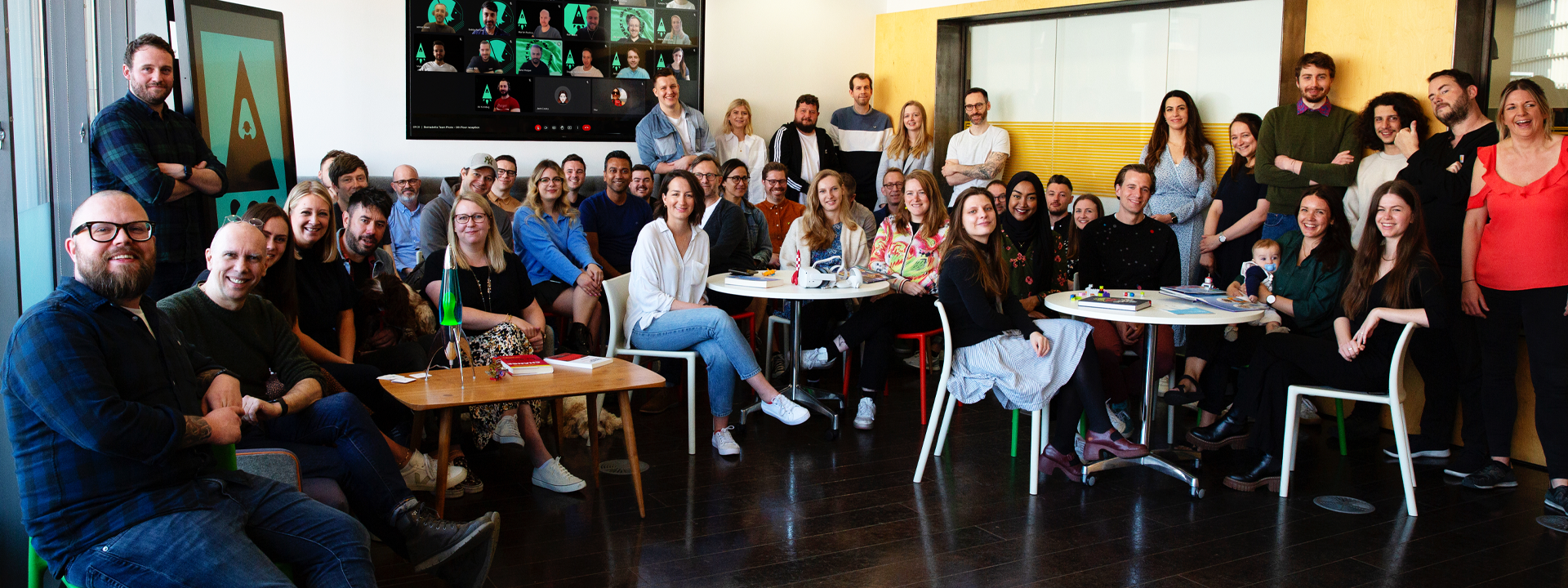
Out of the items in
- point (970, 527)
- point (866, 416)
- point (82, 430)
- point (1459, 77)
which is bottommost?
point (970, 527)

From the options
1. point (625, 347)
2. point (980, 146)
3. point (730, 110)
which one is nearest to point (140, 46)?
point (625, 347)

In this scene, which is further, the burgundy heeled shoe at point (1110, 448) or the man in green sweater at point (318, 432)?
the burgundy heeled shoe at point (1110, 448)

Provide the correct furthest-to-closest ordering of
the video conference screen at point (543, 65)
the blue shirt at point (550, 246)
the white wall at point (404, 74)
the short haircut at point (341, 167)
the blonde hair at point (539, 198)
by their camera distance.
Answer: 1. the video conference screen at point (543, 65)
2. the white wall at point (404, 74)
3. the blonde hair at point (539, 198)
4. the blue shirt at point (550, 246)
5. the short haircut at point (341, 167)

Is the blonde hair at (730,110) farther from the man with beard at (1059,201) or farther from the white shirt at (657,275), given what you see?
the white shirt at (657,275)

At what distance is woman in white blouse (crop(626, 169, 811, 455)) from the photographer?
4391mm

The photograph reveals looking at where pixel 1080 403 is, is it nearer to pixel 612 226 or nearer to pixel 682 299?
pixel 682 299

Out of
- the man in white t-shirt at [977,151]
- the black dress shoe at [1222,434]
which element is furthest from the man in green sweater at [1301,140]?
the man in white t-shirt at [977,151]

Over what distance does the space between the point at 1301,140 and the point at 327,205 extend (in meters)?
4.84

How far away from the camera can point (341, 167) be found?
5.32 metres

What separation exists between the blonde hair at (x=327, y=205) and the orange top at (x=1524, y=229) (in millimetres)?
4378

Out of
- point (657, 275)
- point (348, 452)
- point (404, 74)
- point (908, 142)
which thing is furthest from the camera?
point (908, 142)

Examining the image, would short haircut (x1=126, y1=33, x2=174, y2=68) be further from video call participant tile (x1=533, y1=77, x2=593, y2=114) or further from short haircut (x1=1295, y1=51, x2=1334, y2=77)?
short haircut (x1=1295, y1=51, x2=1334, y2=77)

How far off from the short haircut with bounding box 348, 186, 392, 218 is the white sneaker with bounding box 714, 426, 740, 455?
1.62 meters

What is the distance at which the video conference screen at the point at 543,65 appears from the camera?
6.98 metres
